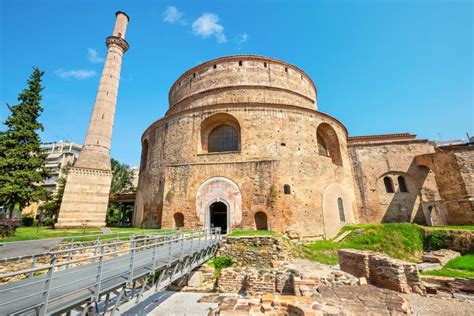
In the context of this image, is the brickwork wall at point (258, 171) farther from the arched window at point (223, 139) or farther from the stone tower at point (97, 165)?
the stone tower at point (97, 165)

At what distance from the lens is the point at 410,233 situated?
13.2m

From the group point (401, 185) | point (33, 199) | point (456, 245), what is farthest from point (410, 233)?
point (33, 199)

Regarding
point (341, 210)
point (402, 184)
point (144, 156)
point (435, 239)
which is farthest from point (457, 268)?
point (144, 156)

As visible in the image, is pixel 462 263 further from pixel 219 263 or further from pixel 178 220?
pixel 178 220

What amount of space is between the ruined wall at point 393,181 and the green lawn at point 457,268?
8106 millimetres

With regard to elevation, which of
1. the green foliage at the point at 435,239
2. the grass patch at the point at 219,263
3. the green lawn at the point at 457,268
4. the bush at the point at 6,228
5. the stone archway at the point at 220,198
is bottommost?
the green lawn at the point at 457,268

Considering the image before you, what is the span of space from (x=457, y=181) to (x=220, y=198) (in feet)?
57.8

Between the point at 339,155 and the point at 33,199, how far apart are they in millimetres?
24165

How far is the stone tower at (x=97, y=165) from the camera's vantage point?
16.0m

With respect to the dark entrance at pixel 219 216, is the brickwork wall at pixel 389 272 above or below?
below

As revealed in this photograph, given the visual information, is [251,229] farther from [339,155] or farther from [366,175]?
[366,175]

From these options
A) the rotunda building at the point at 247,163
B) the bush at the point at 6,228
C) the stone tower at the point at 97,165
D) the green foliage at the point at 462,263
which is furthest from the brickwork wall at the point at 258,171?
the bush at the point at 6,228

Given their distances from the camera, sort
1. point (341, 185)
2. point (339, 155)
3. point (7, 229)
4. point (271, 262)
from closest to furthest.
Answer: point (271, 262), point (7, 229), point (341, 185), point (339, 155)

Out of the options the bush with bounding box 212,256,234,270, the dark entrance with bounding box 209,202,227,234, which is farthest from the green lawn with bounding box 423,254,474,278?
the dark entrance with bounding box 209,202,227,234
